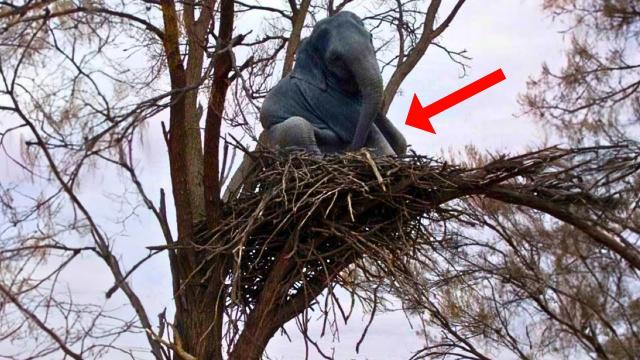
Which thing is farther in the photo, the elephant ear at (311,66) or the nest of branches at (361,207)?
the elephant ear at (311,66)

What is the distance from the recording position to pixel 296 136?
341 cm

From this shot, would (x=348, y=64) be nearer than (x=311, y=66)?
Yes

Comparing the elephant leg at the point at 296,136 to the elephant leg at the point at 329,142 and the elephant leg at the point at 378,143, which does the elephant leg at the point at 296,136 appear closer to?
the elephant leg at the point at 329,142

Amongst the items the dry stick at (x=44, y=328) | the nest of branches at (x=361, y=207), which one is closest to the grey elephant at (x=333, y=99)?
the nest of branches at (x=361, y=207)

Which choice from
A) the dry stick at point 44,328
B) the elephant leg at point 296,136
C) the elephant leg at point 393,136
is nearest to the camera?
the dry stick at point 44,328

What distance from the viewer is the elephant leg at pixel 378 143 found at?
3590 mm

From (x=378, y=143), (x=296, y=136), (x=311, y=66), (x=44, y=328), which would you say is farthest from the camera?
(x=311, y=66)

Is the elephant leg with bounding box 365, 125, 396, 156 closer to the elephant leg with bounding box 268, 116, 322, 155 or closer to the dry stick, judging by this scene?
the elephant leg with bounding box 268, 116, 322, 155

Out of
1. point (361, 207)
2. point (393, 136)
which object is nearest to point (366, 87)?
point (393, 136)

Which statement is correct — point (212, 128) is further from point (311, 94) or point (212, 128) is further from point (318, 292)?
point (318, 292)

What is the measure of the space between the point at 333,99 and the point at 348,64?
210mm

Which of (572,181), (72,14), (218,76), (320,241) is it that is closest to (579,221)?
(572,181)

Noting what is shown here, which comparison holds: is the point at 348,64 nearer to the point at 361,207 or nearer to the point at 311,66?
the point at 311,66

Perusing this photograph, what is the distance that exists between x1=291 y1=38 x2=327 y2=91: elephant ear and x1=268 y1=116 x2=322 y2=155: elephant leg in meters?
0.27
